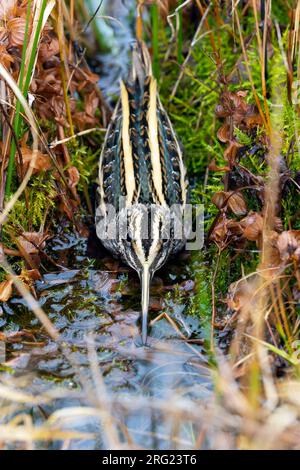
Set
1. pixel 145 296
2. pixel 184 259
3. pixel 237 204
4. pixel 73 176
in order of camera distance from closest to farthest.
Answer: pixel 145 296, pixel 237 204, pixel 184 259, pixel 73 176

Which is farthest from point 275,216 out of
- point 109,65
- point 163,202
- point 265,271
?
point 109,65

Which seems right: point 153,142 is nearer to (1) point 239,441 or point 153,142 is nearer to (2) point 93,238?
(2) point 93,238

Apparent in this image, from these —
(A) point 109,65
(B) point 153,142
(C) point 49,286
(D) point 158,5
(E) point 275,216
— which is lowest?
(C) point 49,286

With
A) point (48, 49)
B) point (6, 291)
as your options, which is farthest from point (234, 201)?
point (48, 49)

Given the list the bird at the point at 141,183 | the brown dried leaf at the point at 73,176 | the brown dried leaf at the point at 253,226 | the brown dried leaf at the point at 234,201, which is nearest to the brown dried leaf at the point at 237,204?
the brown dried leaf at the point at 234,201

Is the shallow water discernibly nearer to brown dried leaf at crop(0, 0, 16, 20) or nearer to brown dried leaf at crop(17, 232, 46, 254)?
brown dried leaf at crop(17, 232, 46, 254)

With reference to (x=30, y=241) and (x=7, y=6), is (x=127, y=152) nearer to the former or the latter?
(x=30, y=241)

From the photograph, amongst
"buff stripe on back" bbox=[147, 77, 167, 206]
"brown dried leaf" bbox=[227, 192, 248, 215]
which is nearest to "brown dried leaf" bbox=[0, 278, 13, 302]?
"buff stripe on back" bbox=[147, 77, 167, 206]
